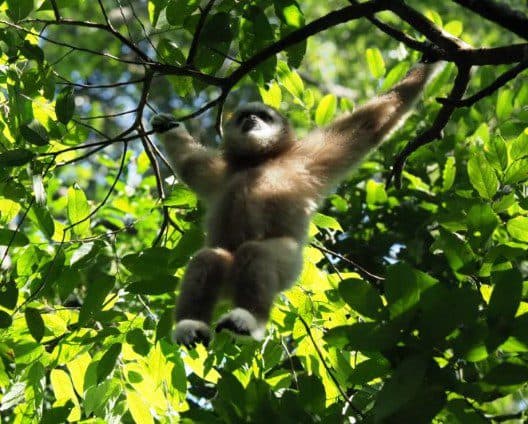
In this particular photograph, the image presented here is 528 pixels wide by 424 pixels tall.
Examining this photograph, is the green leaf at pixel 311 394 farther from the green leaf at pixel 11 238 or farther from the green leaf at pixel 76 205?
the green leaf at pixel 76 205

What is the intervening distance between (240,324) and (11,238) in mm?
1137

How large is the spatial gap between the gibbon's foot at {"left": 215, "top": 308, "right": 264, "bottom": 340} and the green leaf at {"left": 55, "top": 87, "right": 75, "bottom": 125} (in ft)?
3.89

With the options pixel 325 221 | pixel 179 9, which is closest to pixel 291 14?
pixel 179 9

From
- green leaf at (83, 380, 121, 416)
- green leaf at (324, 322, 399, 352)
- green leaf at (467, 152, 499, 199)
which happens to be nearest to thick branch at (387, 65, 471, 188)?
green leaf at (467, 152, 499, 199)

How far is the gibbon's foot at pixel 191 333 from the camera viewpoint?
323 cm

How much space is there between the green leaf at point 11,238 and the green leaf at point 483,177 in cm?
223

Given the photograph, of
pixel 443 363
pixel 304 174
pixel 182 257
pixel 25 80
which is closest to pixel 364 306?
pixel 443 363

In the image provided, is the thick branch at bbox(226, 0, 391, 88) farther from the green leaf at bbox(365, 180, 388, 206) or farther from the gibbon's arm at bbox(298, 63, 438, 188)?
the green leaf at bbox(365, 180, 388, 206)

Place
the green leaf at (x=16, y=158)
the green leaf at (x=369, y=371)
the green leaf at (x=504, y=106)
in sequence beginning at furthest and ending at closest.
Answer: the green leaf at (x=504, y=106), the green leaf at (x=16, y=158), the green leaf at (x=369, y=371)

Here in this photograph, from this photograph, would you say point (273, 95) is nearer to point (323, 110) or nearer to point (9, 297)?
point (323, 110)

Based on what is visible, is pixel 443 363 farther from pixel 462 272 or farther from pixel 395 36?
pixel 395 36

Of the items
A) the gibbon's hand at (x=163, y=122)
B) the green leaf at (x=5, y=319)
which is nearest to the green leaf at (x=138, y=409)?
the green leaf at (x=5, y=319)

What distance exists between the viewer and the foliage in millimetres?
2281

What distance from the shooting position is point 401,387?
6.68 feet
